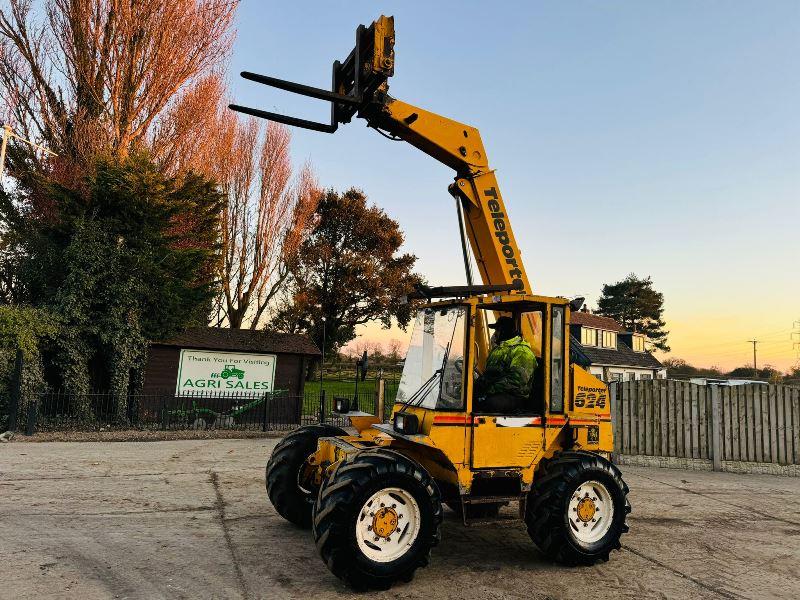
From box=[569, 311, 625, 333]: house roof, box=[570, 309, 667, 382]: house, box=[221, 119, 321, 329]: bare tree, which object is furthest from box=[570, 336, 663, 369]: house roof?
box=[221, 119, 321, 329]: bare tree

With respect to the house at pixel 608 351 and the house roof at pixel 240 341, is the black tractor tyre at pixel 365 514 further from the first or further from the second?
the house at pixel 608 351

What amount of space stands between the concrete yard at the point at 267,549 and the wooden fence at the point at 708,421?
2.32m

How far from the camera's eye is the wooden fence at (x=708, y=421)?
10.8m

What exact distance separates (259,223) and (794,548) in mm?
25552

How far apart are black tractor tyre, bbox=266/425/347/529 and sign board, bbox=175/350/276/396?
40.0ft

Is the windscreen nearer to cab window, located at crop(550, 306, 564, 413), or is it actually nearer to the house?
cab window, located at crop(550, 306, 564, 413)

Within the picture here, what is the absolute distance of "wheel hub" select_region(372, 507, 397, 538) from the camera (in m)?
4.30

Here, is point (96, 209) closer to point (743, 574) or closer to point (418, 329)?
point (418, 329)

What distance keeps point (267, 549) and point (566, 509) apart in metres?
2.86

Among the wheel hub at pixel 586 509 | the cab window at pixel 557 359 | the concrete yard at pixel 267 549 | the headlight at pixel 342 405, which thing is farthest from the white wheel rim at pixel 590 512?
the headlight at pixel 342 405

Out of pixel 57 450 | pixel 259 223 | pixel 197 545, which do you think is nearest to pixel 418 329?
pixel 197 545

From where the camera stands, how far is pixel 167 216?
1605 cm

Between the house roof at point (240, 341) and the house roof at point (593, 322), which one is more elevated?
the house roof at point (593, 322)

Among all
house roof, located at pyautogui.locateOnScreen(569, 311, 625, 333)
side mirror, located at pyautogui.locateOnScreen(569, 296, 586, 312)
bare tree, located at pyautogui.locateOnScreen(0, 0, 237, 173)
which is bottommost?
side mirror, located at pyautogui.locateOnScreen(569, 296, 586, 312)
